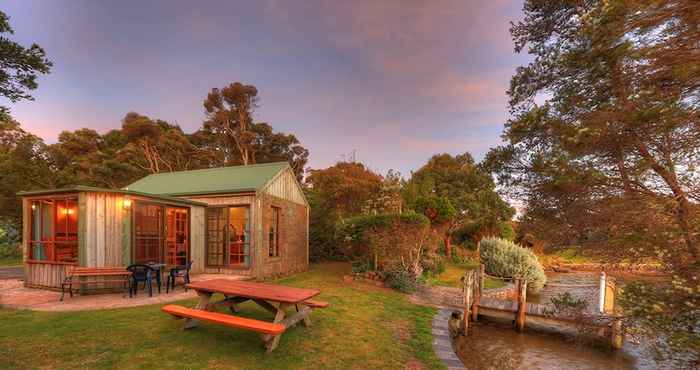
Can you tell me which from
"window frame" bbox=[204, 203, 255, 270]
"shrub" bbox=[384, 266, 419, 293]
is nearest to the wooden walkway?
"shrub" bbox=[384, 266, 419, 293]

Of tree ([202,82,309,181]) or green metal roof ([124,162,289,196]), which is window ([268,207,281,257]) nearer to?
green metal roof ([124,162,289,196])

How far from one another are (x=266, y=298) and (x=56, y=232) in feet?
25.3

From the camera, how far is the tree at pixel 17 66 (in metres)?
4.34

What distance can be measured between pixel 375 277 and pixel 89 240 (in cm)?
817

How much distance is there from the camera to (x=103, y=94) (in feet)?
50.9

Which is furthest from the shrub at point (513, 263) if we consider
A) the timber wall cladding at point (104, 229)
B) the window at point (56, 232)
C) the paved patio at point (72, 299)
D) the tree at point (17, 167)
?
the tree at point (17, 167)

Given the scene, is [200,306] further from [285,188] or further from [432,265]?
[432,265]

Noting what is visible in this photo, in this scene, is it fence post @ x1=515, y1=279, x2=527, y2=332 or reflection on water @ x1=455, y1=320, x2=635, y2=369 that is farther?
fence post @ x1=515, y1=279, x2=527, y2=332

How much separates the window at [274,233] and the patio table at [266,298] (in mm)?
5460

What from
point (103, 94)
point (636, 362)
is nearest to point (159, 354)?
point (636, 362)

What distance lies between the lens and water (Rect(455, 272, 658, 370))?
5301mm

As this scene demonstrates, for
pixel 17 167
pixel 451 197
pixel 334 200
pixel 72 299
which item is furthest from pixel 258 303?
pixel 17 167

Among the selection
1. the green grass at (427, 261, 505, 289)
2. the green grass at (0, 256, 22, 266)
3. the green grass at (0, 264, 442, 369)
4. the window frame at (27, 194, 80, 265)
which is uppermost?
the window frame at (27, 194, 80, 265)

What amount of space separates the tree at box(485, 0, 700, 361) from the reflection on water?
2.69m
